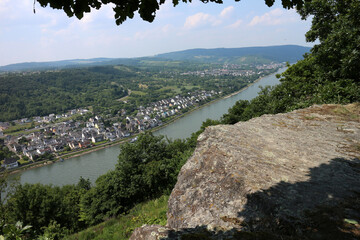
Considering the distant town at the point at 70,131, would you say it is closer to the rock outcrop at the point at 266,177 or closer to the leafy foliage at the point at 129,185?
the leafy foliage at the point at 129,185

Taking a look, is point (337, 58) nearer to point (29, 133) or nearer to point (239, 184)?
point (239, 184)

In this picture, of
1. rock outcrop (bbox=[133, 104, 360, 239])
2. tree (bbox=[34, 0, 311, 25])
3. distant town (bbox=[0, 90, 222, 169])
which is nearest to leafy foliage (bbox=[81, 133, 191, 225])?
rock outcrop (bbox=[133, 104, 360, 239])

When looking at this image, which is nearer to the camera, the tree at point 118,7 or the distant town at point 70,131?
the tree at point 118,7

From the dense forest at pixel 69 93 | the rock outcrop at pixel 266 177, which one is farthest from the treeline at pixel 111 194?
the dense forest at pixel 69 93

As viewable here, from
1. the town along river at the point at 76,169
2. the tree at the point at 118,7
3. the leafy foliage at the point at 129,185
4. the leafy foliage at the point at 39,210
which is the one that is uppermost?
the tree at the point at 118,7

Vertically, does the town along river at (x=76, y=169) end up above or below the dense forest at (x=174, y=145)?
below

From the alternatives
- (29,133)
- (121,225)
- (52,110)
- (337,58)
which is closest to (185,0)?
(121,225)

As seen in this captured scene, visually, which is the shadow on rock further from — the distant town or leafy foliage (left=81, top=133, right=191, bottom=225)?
the distant town

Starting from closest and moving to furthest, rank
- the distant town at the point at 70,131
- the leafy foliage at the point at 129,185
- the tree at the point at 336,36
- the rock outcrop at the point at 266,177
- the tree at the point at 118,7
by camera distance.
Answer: the tree at the point at 118,7 → the rock outcrop at the point at 266,177 → the tree at the point at 336,36 → the leafy foliage at the point at 129,185 → the distant town at the point at 70,131

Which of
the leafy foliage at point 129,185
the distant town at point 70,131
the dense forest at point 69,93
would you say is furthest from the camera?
the dense forest at point 69,93
